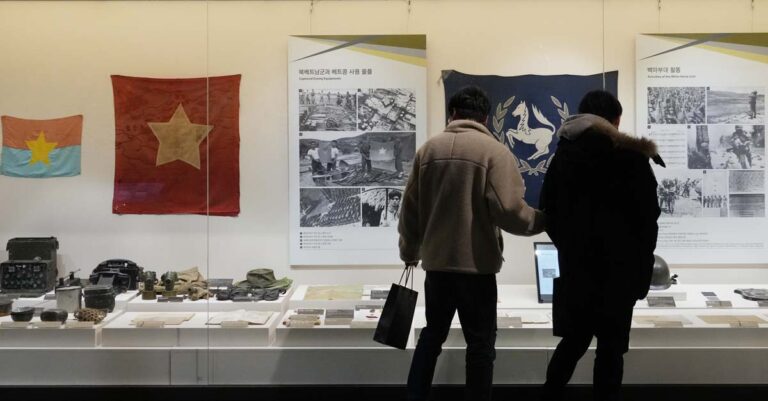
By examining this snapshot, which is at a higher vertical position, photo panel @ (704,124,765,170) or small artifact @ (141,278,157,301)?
photo panel @ (704,124,765,170)

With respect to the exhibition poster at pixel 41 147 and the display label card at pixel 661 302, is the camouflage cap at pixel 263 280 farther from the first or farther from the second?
the display label card at pixel 661 302

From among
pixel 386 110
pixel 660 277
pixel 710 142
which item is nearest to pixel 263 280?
pixel 386 110

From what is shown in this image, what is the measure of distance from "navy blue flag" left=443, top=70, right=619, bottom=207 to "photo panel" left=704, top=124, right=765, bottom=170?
0.66 metres

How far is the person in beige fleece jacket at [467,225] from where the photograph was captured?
2.63 metres

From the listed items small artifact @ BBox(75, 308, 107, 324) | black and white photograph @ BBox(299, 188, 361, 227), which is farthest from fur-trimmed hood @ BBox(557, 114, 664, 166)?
small artifact @ BBox(75, 308, 107, 324)

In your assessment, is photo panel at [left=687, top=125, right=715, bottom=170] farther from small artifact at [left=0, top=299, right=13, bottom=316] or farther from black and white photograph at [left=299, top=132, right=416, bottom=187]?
small artifact at [left=0, top=299, right=13, bottom=316]

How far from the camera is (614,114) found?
2.67 meters

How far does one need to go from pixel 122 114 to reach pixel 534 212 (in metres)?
2.55

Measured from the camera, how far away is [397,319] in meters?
2.84

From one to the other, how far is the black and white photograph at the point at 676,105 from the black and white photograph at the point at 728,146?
0.27ft

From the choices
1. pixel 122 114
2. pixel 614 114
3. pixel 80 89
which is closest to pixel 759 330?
pixel 614 114

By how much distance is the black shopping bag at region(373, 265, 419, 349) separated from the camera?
9.27ft

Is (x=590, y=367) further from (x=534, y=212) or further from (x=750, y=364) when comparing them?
(x=534, y=212)

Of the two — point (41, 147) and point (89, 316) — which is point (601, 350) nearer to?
point (89, 316)
